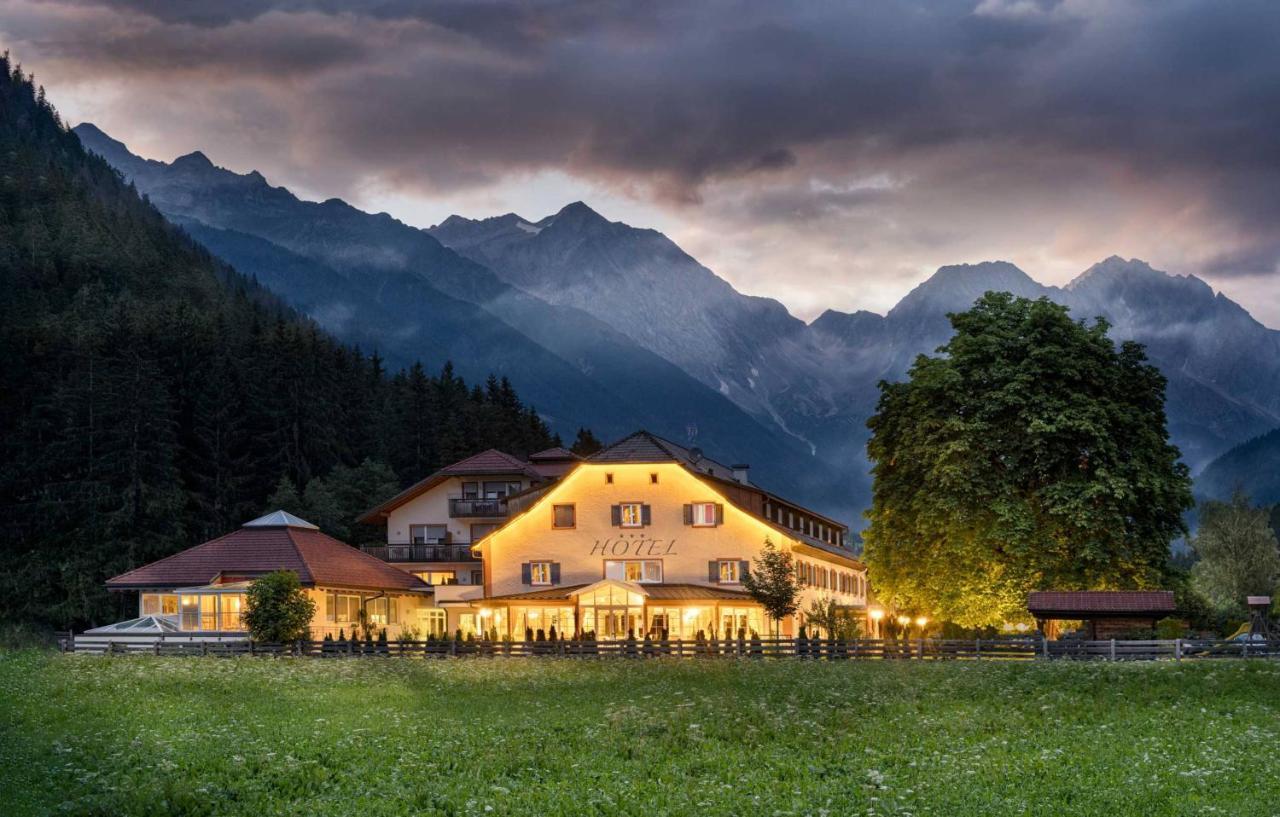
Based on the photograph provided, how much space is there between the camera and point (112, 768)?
27.0 m

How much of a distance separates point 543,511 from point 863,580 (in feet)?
117

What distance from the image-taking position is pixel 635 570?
81.3 m

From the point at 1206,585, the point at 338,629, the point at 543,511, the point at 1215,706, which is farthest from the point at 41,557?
the point at 1206,585

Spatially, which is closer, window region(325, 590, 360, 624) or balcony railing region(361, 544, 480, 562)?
window region(325, 590, 360, 624)

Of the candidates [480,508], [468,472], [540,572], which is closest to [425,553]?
[480,508]

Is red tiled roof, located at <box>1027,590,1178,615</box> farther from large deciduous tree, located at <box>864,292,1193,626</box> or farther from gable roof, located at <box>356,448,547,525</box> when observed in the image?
gable roof, located at <box>356,448,547,525</box>

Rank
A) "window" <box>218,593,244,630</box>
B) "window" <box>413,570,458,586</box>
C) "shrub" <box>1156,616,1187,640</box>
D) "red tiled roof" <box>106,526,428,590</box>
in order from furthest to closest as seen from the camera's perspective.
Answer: "window" <box>413,570,458,586</box> → "red tiled roof" <box>106,526,428,590</box> → "window" <box>218,593,244,630</box> → "shrub" <box>1156,616,1187,640</box>

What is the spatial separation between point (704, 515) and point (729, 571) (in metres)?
3.39

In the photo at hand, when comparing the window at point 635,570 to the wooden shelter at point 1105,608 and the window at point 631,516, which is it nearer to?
the window at point 631,516

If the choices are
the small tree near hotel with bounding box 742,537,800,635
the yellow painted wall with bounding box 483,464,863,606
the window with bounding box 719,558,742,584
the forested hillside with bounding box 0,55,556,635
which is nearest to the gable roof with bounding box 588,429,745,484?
the yellow painted wall with bounding box 483,464,863,606

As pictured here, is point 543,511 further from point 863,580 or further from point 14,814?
point 14,814

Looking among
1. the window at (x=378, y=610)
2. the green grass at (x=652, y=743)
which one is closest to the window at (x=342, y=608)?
the window at (x=378, y=610)

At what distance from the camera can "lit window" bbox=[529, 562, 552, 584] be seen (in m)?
81.8

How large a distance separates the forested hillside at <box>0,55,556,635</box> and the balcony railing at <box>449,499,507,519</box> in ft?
47.2
